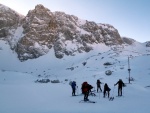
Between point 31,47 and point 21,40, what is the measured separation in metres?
8.23

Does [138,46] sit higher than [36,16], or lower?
lower

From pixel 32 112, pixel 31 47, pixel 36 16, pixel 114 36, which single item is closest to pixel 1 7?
pixel 36 16

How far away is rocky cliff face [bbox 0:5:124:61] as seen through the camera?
142000 mm

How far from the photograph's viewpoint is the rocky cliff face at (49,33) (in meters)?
142

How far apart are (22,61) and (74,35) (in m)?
36.7

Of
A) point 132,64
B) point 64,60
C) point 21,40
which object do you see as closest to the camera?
point 132,64

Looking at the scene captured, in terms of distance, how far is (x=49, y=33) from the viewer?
15225 cm

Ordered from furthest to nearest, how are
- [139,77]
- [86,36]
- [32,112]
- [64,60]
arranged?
[86,36] < [64,60] < [139,77] < [32,112]

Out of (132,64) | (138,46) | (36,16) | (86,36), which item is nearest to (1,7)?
(36,16)

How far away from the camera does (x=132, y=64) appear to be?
75188mm

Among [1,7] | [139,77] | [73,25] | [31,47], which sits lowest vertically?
[139,77]

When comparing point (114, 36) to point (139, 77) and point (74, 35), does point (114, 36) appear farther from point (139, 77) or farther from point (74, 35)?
point (139, 77)

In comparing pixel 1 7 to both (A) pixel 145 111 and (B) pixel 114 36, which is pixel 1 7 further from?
(A) pixel 145 111

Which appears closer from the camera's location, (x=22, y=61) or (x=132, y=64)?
(x=132, y=64)
